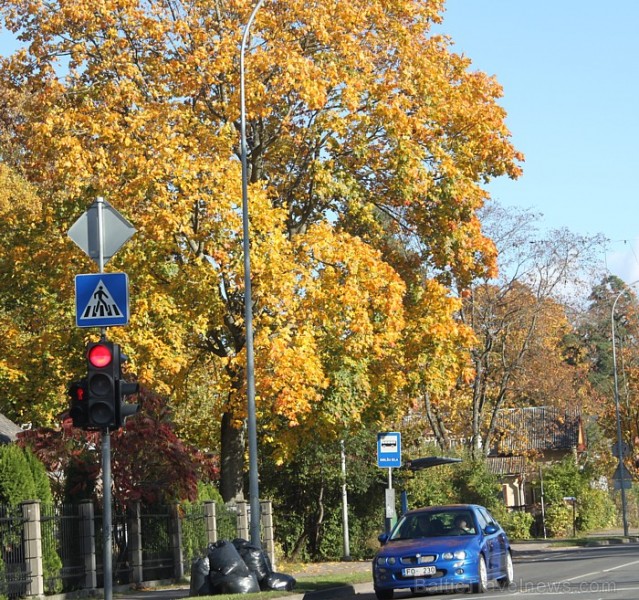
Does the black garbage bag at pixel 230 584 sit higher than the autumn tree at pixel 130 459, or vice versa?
the autumn tree at pixel 130 459

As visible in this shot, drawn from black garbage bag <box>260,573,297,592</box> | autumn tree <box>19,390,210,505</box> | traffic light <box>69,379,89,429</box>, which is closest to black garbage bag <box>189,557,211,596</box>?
black garbage bag <box>260,573,297,592</box>

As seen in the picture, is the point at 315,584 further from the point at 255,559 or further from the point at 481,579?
the point at 481,579

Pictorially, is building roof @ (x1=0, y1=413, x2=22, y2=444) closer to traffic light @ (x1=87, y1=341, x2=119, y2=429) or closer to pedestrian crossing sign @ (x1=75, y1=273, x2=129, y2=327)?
pedestrian crossing sign @ (x1=75, y1=273, x2=129, y2=327)

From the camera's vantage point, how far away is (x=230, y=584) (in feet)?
67.8

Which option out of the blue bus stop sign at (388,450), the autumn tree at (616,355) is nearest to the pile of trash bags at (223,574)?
the blue bus stop sign at (388,450)

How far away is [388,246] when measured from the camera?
3111 cm

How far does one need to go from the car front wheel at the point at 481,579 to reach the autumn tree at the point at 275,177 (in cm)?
660

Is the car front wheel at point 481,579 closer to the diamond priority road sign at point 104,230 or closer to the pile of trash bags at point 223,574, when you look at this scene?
the pile of trash bags at point 223,574

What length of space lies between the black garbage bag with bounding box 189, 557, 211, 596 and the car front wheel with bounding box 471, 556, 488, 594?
15.5 ft

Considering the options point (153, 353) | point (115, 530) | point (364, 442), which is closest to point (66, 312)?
point (153, 353)

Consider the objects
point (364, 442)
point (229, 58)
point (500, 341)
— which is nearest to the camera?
point (229, 58)

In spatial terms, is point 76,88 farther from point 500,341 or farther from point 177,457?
point 500,341

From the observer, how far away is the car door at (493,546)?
→ 19.9 m

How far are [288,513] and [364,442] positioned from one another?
320cm
